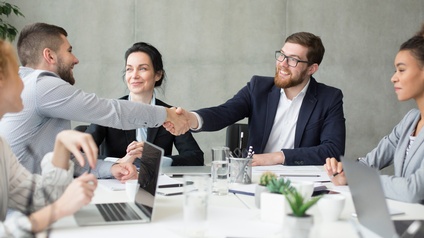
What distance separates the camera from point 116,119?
2.65 metres

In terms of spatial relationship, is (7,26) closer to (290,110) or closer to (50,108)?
(50,108)

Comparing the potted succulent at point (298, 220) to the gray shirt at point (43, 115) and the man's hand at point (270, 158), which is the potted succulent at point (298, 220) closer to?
the gray shirt at point (43, 115)

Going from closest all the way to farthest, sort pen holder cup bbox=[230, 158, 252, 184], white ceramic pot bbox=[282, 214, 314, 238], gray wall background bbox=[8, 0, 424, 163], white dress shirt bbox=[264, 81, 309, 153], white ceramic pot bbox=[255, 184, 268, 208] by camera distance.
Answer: white ceramic pot bbox=[282, 214, 314, 238], white ceramic pot bbox=[255, 184, 268, 208], pen holder cup bbox=[230, 158, 252, 184], white dress shirt bbox=[264, 81, 309, 153], gray wall background bbox=[8, 0, 424, 163]

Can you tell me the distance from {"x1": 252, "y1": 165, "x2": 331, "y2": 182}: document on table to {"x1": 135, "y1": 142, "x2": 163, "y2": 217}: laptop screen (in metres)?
0.82

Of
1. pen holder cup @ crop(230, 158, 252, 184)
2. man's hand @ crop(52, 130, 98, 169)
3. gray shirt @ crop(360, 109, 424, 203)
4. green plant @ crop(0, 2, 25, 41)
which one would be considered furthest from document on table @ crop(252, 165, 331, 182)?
green plant @ crop(0, 2, 25, 41)

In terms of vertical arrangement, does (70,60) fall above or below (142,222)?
above

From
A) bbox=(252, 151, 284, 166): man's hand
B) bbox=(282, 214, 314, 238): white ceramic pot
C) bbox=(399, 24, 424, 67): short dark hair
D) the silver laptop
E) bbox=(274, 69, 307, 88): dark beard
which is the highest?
bbox=(399, 24, 424, 67): short dark hair

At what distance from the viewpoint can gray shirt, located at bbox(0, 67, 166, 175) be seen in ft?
7.93

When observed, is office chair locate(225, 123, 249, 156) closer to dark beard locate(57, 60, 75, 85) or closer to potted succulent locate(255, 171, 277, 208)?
dark beard locate(57, 60, 75, 85)

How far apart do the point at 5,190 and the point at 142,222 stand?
489 mm

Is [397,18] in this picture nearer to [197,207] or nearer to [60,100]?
[60,100]

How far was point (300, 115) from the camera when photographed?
3385 millimetres

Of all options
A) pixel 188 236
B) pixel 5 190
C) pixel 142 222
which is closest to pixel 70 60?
pixel 5 190

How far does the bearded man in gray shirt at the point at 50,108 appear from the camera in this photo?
7.94 ft
